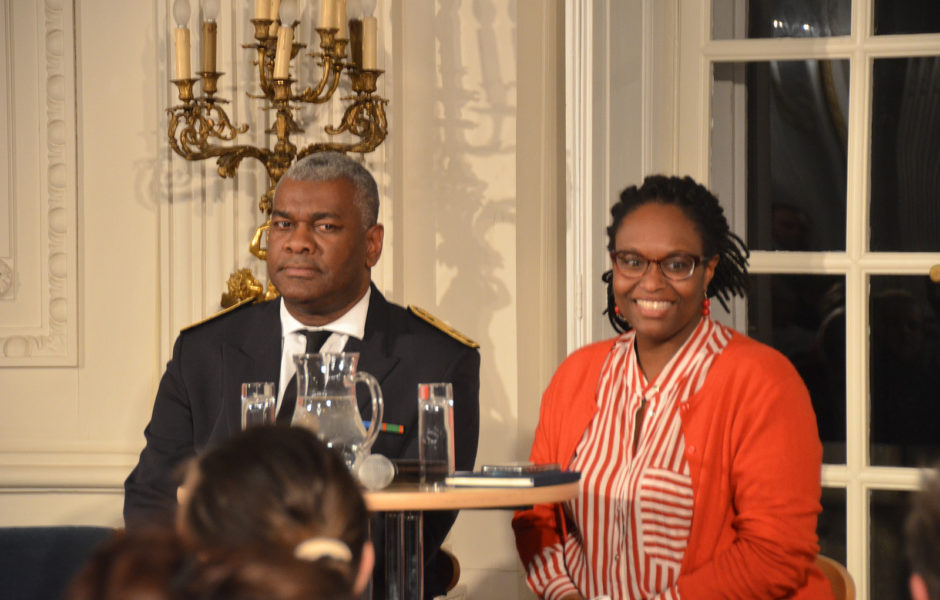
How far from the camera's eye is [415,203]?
3.17 m

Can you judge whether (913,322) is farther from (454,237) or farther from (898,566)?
(454,237)

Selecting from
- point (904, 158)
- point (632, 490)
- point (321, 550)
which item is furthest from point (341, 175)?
point (904, 158)

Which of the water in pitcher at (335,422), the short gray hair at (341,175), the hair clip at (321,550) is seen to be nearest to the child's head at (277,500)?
the hair clip at (321,550)

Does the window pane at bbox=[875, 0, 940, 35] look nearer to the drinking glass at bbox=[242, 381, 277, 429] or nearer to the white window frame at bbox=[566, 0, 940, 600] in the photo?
the white window frame at bbox=[566, 0, 940, 600]

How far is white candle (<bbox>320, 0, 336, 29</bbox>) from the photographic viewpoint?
110 inches

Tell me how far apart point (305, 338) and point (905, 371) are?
1.72 meters

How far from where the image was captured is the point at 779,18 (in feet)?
10.4

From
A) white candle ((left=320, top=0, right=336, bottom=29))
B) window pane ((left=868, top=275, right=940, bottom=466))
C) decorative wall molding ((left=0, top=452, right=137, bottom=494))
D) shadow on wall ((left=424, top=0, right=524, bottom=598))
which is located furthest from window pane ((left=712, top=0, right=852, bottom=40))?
decorative wall molding ((left=0, top=452, right=137, bottom=494))

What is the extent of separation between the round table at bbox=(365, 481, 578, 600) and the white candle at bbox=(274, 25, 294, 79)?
126cm

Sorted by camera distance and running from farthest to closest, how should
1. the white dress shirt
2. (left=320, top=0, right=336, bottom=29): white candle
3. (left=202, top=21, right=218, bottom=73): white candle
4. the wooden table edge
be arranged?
1. (left=202, top=21, right=218, bottom=73): white candle
2. (left=320, top=0, right=336, bottom=29): white candle
3. the white dress shirt
4. the wooden table edge

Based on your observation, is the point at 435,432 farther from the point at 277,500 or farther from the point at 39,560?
the point at 277,500

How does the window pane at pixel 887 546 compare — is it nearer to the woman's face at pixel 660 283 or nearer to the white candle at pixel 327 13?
the woman's face at pixel 660 283

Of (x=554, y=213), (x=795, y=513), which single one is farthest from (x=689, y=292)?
(x=554, y=213)

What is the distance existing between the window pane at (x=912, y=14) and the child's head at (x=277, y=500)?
2.57m
